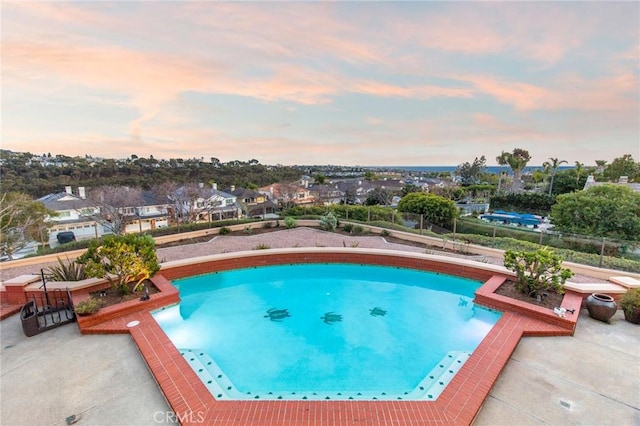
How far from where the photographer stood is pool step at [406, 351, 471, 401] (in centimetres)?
405

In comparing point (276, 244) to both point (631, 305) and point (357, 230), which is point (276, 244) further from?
point (631, 305)

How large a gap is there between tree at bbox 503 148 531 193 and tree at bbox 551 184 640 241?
1162 inches

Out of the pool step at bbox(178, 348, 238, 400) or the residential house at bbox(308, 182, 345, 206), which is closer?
the pool step at bbox(178, 348, 238, 400)

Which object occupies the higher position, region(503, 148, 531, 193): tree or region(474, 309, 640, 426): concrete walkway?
region(503, 148, 531, 193): tree

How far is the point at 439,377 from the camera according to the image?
4414 millimetres

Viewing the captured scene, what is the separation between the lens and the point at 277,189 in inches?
1690

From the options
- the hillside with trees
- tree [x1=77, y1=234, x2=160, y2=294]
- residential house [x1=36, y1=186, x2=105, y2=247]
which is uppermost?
the hillside with trees

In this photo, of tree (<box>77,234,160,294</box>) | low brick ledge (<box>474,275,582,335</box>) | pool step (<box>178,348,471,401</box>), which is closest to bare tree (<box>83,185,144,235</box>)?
tree (<box>77,234,160,294</box>)

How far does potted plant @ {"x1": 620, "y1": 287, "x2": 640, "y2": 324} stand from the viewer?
561 centimetres

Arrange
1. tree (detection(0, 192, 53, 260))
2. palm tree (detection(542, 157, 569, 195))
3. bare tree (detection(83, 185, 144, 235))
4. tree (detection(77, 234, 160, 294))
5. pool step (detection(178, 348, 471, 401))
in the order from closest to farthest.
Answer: pool step (detection(178, 348, 471, 401))
tree (detection(77, 234, 160, 294))
tree (detection(0, 192, 53, 260))
bare tree (detection(83, 185, 144, 235))
palm tree (detection(542, 157, 569, 195))

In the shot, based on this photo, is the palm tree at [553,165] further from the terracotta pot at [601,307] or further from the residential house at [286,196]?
the terracotta pot at [601,307]

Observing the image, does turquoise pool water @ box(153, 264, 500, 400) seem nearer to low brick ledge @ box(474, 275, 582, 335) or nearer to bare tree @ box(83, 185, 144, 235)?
low brick ledge @ box(474, 275, 582, 335)

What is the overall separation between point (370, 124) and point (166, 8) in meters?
17.9

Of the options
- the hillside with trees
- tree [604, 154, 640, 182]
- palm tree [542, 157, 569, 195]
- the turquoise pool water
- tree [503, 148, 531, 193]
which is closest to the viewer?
the turquoise pool water
